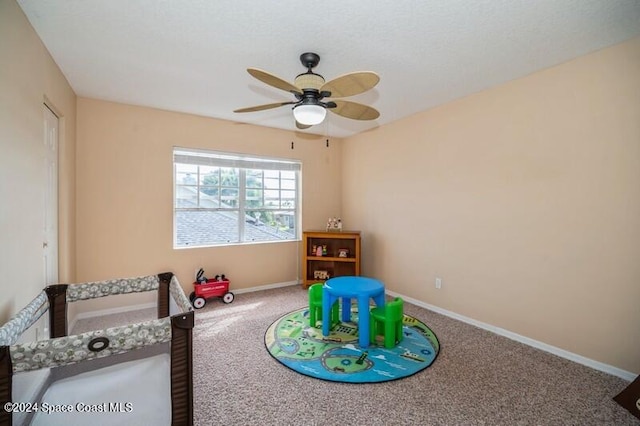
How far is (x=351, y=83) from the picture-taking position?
1869mm

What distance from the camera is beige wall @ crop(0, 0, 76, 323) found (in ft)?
5.52

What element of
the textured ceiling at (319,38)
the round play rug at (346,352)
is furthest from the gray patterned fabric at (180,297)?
the textured ceiling at (319,38)

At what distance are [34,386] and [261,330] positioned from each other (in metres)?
1.73

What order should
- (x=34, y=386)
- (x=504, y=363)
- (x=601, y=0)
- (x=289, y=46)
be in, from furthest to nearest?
(x=504, y=363)
(x=289, y=46)
(x=34, y=386)
(x=601, y=0)

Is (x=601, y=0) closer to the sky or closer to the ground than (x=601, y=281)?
closer to the sky

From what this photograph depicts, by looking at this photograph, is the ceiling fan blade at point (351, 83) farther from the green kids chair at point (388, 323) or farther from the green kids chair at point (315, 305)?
the green kids chair at point (315, 305)

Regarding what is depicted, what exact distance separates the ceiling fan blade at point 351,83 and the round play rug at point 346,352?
2.12 meters

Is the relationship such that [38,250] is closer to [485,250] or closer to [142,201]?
[142,201]

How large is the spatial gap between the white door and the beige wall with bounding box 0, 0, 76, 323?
0.19 meters

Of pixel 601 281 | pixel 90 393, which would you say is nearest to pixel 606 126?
pixel 601 281

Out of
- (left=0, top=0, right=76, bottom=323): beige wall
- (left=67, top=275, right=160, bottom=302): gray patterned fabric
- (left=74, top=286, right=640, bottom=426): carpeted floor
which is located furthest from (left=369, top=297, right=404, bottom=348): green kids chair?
(left=0, top=0, right=76, bottom=323): beige wall

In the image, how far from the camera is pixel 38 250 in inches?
88.8

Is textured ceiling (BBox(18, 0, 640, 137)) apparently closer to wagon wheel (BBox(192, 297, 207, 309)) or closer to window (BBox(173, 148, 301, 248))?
window (BBox(173, 148, 301, 248))

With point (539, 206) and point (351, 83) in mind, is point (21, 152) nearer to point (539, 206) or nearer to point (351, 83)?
point (351, 83)
